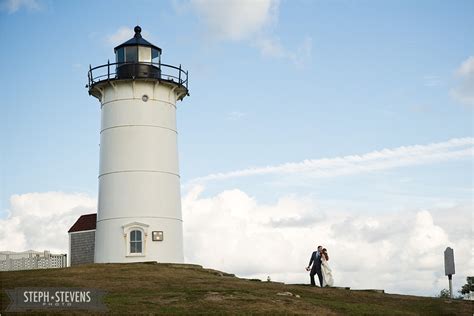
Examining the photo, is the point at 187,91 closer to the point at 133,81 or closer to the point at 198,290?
the point at 133,81

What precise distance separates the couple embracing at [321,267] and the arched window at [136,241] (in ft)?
35.7

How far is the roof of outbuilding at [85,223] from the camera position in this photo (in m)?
Answer: 44.8

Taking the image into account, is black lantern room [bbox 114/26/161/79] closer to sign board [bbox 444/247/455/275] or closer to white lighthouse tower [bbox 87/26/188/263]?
white lighthouse tower [bbox 87/26/188/263]

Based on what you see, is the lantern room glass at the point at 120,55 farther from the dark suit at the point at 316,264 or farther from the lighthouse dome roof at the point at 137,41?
the dark suit at the point at 316,264

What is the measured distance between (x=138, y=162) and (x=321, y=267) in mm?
12803

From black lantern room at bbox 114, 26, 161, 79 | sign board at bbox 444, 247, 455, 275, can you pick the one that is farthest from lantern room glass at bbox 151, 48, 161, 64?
sign board at bbox 444, 247, 455, 275

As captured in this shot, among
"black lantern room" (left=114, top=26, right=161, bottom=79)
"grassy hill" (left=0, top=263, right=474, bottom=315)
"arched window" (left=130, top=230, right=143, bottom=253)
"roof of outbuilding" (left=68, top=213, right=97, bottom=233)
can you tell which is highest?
"black lantern room" (left=114, top=26, right=161, bottom=79)

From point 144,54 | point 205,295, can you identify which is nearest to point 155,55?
point 144,54

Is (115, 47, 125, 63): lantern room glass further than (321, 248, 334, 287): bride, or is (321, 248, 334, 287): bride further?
(115, 47, 125, 63): lantern room glass

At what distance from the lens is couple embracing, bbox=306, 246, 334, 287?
33062 mm

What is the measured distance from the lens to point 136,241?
40.4 meters

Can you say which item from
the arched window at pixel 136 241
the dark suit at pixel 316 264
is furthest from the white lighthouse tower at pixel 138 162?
the dark suit at pixel 316 264

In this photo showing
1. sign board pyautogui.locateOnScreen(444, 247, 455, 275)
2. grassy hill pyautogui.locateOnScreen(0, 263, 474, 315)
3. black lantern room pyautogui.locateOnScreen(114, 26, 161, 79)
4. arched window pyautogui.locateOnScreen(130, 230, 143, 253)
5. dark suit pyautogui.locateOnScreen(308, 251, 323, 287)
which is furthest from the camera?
black lantern room pyautogui.locateOnScreen(114, 26, 161, 79)

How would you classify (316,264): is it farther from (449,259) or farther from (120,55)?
(120,55)
